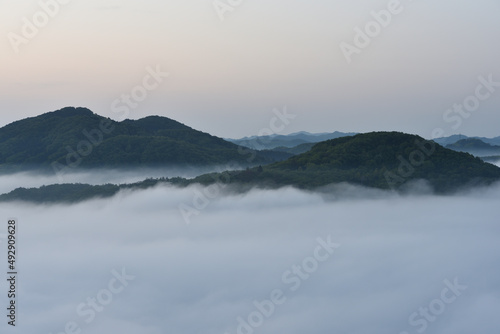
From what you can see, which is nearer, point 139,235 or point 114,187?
point 139,235

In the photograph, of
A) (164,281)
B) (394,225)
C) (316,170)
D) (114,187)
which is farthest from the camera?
(114,187)

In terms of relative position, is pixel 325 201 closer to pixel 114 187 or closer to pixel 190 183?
pixel 190 183

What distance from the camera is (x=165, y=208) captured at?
618 feet

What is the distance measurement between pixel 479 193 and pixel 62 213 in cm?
14151

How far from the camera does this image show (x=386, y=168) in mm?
174250

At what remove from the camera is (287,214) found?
7008 inches

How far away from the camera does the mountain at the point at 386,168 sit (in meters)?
172

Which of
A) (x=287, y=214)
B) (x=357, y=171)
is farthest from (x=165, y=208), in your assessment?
(x=357, y=171)

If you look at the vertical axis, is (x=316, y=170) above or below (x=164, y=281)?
above

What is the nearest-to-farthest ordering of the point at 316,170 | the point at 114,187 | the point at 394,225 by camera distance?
the point at 394,225
the point at 316,170
the point at 114,187

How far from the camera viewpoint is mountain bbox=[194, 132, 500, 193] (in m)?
172

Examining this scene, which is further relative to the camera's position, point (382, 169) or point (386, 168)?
point (382, 169)

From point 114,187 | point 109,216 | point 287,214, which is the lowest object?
point 287,214

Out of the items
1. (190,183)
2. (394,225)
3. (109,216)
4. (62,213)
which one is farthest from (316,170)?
(62,213)
